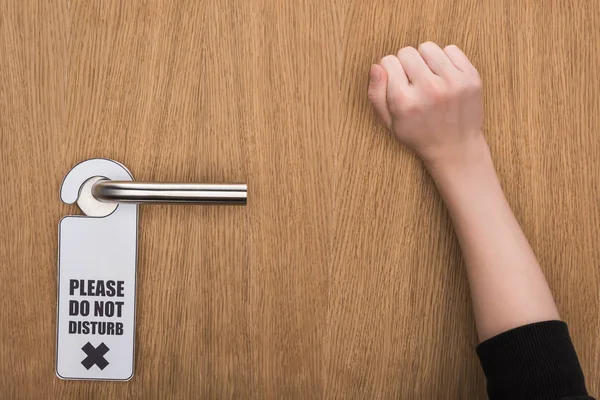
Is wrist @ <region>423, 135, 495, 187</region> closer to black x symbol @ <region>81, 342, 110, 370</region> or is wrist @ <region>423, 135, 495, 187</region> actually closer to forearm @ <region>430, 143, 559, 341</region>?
forearm @ <region>430, 143, 559, 341</region>

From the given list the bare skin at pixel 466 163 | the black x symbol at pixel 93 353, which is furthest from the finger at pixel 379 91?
the black x symbol at pixel 93 353

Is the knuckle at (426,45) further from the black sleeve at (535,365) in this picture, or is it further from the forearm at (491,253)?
the black sleeve at (535,365)

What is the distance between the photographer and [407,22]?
54cm

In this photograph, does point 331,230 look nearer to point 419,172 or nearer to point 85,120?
point 419,172

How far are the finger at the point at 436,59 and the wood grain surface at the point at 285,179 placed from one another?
0.03m

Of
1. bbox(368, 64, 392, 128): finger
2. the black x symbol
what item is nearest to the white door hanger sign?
the black x symbol

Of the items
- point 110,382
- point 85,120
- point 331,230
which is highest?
point 85,120

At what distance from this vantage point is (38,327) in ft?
1.77

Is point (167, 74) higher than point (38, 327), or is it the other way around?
point (167, 74)

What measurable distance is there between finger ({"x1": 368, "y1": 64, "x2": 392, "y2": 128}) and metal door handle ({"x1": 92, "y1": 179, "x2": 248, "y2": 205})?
0.47ft

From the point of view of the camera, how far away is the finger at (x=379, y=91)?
1.69 feet

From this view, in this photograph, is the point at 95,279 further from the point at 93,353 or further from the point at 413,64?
the point at 413,64

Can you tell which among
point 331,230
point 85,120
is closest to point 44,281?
point 85,120

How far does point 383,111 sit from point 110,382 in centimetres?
37
